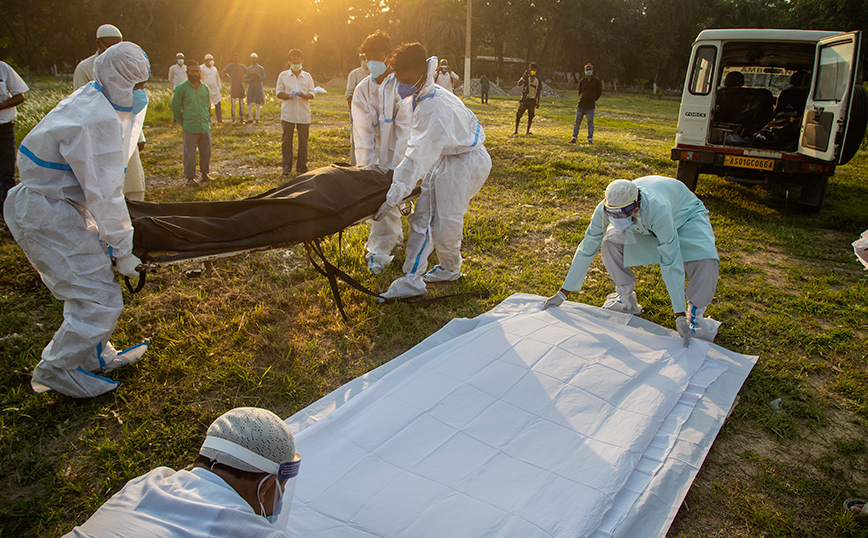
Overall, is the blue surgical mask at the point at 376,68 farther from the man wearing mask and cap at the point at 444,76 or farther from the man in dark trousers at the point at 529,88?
the man in dark trousers at the point at 529,88

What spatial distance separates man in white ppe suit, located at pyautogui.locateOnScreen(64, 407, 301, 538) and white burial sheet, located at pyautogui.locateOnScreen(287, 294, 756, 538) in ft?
2.26

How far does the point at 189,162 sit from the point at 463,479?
22.8 feet

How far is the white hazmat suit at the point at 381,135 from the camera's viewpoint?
4555mm

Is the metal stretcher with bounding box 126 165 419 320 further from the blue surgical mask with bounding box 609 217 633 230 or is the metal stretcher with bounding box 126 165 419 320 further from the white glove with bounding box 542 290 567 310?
the blue surgical mask with bounding box 609 217 633 230

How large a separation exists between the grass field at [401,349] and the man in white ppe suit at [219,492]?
4.41ft

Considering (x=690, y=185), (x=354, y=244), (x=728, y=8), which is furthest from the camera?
(x=728, y=8)

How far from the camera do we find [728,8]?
43219 millimetres

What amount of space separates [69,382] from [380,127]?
3.26 metres

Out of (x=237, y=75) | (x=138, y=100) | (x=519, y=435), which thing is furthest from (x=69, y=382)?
(x=237, y=75)

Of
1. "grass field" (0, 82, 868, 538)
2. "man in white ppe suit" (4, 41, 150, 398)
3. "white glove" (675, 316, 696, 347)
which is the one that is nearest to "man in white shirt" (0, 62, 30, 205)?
"grass field" (0, 82, 868, 538)

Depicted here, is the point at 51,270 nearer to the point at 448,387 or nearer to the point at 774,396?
the point at 448,387

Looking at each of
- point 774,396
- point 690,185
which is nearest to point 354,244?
point 774,396

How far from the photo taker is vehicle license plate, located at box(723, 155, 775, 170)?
257 inches

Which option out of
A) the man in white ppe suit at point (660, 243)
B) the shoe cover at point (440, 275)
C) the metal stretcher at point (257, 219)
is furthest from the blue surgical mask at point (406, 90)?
the man in white ppe suit at point (660, 243)
